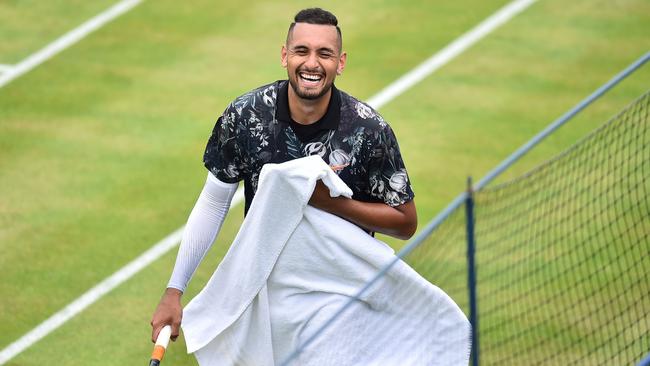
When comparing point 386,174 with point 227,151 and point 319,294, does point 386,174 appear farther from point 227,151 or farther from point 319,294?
point 227,151

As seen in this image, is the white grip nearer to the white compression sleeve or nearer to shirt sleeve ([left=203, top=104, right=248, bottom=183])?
the white compression sleeve

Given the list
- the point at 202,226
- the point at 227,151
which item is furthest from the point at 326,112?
the point at 202,226

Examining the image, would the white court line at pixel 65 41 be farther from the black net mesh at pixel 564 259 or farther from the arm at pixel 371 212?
the arm at pixel 371 212

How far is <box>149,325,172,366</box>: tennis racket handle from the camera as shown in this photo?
6121 millimetres

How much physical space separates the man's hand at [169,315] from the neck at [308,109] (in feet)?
3.43

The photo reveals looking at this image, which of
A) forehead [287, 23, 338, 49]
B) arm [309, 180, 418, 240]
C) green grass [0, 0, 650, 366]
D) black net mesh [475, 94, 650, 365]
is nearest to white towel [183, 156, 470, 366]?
arm [309, 180, 418, 240]

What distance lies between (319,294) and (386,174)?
2.15ft

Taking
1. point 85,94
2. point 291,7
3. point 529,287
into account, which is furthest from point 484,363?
point 291,7

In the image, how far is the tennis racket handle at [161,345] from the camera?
241 inches

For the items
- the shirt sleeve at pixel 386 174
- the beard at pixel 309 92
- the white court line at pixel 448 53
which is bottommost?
the white court line at pixel 448 53

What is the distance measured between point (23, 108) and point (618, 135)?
5369mm

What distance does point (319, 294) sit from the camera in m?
6.29

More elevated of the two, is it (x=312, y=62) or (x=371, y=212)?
(x=312, y=62)

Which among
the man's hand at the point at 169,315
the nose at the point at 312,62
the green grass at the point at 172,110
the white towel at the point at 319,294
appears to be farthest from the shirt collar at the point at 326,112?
the green grass at the point at 172,110
